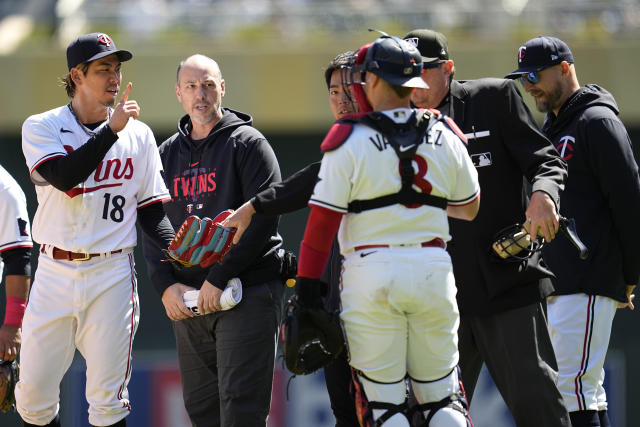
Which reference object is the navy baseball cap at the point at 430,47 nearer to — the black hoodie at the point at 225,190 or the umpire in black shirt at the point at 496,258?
the umpire in black shirt at the point at 496,258

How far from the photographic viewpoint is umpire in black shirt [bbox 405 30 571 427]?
430 cm

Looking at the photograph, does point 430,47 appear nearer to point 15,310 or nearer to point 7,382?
point 15,310

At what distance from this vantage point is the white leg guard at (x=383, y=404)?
3666mm

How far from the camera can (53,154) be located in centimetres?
446

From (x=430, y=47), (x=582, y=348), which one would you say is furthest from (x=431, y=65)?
(x=582, y=348)

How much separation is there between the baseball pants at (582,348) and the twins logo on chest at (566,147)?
0.73m

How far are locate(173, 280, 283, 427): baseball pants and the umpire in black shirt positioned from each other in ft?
3.31

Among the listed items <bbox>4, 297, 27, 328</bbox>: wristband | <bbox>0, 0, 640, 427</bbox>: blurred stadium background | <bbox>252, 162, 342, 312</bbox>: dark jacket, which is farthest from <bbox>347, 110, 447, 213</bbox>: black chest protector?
<bbox>0, 0, 640, 427</bbox>: blurred stadium background

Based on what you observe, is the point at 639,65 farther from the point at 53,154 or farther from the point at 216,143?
the point at 53,154

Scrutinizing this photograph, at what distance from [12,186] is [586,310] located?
10.1 ft

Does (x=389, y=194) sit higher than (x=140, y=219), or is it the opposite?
(x=389, y=194)

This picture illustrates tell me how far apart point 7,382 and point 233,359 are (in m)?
1.16

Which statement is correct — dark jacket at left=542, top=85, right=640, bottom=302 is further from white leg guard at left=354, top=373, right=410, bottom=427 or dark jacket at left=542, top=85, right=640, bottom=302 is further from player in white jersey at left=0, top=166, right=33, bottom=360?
player in white jersey at left=0, top=166, right=33, bottom=360

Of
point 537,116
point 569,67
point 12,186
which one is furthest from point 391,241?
point 537,116
